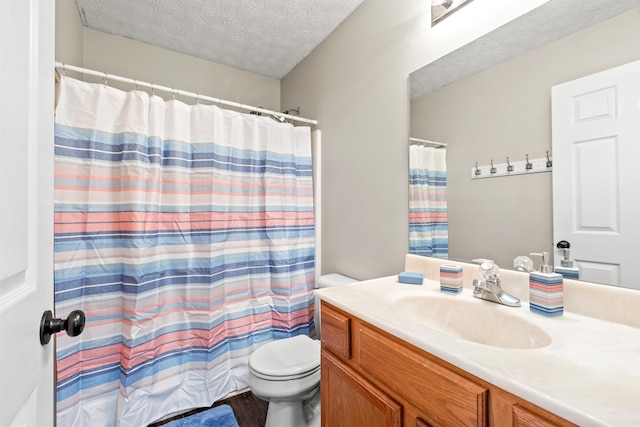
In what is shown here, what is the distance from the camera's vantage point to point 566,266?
0.99 m

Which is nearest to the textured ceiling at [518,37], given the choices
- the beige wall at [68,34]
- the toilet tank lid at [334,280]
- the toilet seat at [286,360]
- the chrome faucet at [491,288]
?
the chrome faucet at [491,288]

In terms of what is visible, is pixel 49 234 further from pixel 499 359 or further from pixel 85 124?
pixel 85 124

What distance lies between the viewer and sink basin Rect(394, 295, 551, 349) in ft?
2.86

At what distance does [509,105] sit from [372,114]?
0.75 meters

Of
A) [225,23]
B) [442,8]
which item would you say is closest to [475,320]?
[442,8]

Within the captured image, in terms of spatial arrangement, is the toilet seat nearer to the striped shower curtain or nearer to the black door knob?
the striped shower curtain

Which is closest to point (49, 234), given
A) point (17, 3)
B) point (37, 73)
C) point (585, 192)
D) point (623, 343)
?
point (37, 73)

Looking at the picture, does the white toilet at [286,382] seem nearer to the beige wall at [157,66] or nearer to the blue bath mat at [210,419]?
the blue bath mat at [210,419]

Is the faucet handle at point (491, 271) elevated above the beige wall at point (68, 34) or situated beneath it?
situated beneath

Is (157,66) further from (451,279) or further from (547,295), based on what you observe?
(547,295)

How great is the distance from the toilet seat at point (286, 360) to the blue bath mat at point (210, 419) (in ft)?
1.49

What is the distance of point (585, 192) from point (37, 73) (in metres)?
1.47

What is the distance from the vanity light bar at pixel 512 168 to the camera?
1033mm

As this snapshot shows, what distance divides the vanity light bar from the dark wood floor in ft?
5.68
